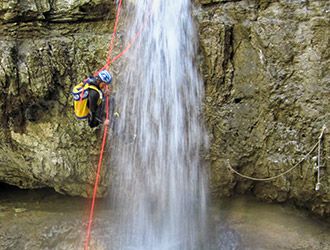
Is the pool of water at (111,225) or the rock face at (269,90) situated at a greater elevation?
the rock face at (269,90)

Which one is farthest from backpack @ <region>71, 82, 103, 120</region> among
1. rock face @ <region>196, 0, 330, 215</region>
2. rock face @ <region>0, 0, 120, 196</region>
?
rock face @ <region>196, 0, 330, 215</region>

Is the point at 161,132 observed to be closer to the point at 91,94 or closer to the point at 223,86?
the point at 223,86

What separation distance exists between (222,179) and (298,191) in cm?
111

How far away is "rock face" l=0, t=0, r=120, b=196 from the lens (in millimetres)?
5668

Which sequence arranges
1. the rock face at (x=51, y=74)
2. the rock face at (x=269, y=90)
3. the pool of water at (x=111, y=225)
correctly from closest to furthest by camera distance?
the rock face at (x=269, y=90)
the pool of water at (x=111, y=225)
the rock face at (x=51, y=74)

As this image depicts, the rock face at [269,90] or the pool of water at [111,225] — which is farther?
the pool of water at [111,225]

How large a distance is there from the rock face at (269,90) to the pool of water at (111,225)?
0.31m

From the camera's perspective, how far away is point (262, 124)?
539 cm

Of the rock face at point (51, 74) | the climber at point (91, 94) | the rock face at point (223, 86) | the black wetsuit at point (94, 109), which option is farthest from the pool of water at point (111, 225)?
the climber at point (91, 94)

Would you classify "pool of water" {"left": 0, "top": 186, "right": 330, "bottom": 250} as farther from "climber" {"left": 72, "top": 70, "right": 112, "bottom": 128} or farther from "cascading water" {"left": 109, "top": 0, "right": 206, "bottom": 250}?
"climber" {"left": 72, "top": 70, "right": 112, "bottom": 128}

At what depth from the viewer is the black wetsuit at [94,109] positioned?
5.00 meters

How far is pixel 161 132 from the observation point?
5801mm

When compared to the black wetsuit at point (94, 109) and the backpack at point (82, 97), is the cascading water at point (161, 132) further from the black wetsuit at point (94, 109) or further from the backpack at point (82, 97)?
the backpack at point (82, 97)

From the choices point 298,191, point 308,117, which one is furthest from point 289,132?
point 298,191
